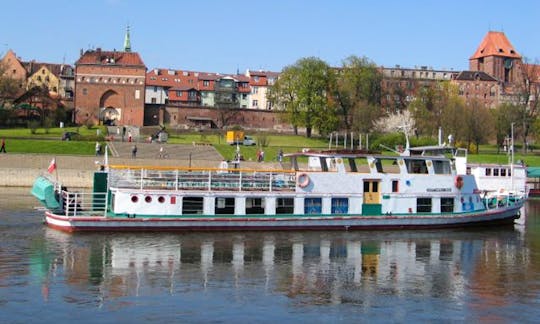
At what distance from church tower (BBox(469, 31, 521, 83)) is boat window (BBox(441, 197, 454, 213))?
395 feet

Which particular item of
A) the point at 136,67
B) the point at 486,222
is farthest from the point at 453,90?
the point at 486,222

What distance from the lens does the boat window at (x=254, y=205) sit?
36.7 meters

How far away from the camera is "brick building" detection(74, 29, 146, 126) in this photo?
112125 mm

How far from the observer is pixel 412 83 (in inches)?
5172

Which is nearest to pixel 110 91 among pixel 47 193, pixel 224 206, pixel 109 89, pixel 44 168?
pixel 109 89

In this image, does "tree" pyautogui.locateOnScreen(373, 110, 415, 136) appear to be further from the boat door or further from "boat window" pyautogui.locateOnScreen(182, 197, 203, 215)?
"boat window" pyautogui.locateOnScreen(182, 197, 203, 215)

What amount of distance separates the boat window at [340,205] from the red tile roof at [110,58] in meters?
82.3

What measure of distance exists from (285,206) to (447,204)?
9347 mm

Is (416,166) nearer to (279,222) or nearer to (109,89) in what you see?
(279,222)

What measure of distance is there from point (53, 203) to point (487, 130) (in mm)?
68120

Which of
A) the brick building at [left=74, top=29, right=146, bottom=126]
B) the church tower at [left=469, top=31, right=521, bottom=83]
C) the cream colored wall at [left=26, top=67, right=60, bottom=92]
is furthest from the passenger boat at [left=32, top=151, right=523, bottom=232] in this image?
the church tower at [left=469, top=31, right=521, bottom=83]

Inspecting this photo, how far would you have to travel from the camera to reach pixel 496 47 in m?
155

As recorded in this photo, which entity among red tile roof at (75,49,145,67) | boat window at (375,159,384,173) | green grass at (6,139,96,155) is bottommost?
boat window at (375,159,384,173)

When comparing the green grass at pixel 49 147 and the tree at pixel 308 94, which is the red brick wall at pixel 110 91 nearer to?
the tree at pixel 308 94
